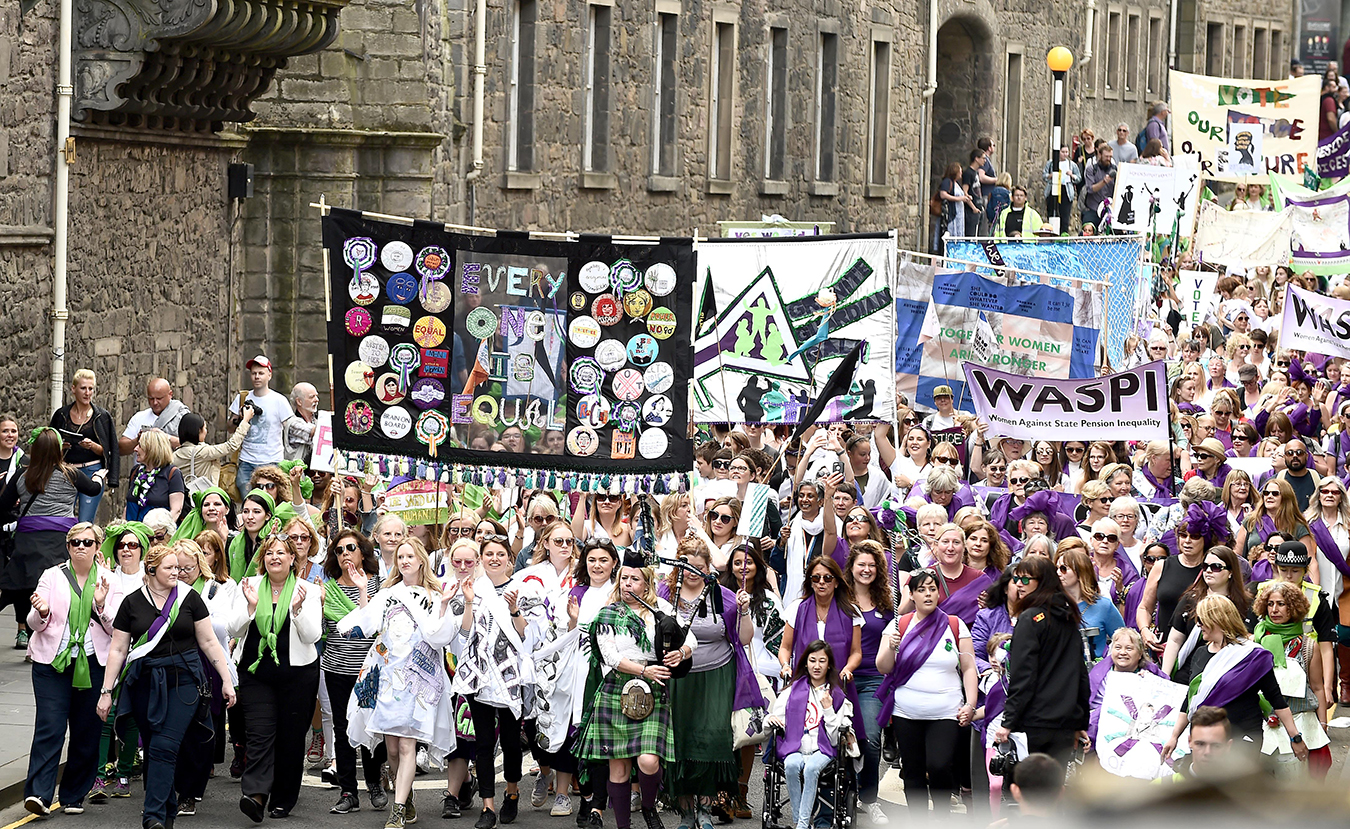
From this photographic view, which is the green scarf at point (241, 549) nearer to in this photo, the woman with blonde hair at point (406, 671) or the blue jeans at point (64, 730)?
the woman with blonde hair at point (406, 671)

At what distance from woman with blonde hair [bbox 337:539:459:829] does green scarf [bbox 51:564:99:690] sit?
1.19m

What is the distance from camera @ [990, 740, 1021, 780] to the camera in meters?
8.69

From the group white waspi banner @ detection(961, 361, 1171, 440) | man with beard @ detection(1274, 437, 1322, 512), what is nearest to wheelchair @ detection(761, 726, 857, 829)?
white waspi banner @ detection(961, 361, 1171, 440)

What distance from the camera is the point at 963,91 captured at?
42.3 meters

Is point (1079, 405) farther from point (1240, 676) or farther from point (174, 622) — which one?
point (174, 622)

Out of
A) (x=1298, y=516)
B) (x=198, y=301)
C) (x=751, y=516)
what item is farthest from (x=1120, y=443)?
(x=198, y=301)

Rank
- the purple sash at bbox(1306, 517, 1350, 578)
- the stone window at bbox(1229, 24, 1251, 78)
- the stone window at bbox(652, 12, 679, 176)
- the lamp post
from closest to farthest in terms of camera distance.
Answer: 1. the purple sash at bbox(1306, 517, 1350, 578)
2. the lamp post
3. the stone window at bbox(652, 12, 679, 176)
4. the stone window at bbox(1229, 24, 1251, 78)

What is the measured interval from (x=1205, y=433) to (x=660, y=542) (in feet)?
17.8

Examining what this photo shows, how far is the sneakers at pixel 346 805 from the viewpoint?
998 cm

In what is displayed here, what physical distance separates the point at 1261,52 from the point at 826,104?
27.5m

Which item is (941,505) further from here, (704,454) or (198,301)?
(198,301)

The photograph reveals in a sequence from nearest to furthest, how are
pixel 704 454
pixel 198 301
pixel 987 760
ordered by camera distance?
pixel 987 760, pixel 704 454, pixel 198 301

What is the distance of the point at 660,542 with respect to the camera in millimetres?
11039

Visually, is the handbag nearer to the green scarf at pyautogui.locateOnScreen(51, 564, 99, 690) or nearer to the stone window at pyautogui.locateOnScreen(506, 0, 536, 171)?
the green scarf at pyautogui.locateOnScreen(51, 564, 99, 690)
